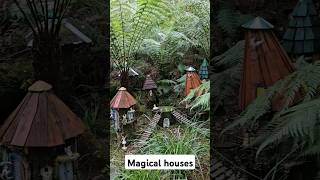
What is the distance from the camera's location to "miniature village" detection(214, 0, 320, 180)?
1.84m

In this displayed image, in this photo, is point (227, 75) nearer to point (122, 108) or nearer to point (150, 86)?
Result: point (150, 86)

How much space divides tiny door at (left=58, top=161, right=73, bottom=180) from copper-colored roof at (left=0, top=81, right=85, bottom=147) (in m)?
0.11

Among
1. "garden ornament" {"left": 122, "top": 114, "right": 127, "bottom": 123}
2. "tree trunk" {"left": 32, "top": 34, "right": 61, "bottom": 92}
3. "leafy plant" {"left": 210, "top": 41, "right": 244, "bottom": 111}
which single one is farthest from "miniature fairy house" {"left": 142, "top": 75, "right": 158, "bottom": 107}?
"tree trunk" {"left": 32, "top": 34, "right": 61, "bottom": 92}

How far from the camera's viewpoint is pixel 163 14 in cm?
187

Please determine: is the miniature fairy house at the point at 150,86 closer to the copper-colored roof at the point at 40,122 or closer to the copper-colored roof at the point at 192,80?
the copper-colored roof at the point at 192,80

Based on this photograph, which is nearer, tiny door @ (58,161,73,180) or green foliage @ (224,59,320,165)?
green foliage @ (224,59,320,165)

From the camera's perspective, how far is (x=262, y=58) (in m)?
1.87

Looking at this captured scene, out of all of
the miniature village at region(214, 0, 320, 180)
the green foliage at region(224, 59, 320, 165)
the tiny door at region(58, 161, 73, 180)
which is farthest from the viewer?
the tiny door at region(58, 161, 73, 180)

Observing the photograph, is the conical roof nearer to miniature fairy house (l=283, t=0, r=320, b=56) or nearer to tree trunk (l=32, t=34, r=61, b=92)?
miniature fairy house (l=283, t=0, r=320, b=56)

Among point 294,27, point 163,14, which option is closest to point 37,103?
point 163,14

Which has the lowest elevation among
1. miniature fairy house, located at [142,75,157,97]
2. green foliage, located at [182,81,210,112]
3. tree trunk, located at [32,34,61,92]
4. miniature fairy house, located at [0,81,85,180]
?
miniature fairy house, located at [0,81,85,180]

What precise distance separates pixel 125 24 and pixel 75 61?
25cm

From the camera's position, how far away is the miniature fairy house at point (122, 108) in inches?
74.7

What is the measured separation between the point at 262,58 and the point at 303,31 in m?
0.19
